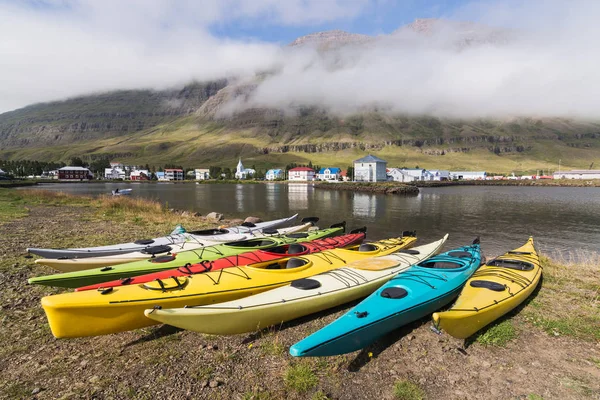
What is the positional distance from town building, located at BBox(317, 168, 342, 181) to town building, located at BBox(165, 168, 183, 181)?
266 feet

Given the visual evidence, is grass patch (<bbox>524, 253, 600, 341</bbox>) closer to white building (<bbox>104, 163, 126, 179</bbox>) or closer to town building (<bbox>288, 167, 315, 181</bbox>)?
town building (<bbox>288, 167, 315, 181</bbox>)

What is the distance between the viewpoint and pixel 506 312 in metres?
7.73

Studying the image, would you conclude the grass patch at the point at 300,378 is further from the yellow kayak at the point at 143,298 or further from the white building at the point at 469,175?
the white building at the point at 469,175

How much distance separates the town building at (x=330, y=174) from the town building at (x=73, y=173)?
11416cm

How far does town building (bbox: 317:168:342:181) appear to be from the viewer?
14162cm

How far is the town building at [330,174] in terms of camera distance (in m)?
142

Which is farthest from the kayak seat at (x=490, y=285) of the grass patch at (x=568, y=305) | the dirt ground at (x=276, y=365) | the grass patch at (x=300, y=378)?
the grass patch at (x=300, y=378)

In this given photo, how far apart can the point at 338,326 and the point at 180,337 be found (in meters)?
3.63

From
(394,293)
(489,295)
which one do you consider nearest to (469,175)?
(489,295)

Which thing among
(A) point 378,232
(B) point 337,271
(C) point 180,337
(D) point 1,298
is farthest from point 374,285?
(A) point 378,232

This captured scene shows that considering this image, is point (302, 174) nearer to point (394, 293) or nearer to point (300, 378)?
point (394, 293)

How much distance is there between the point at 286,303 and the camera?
23.3 ft

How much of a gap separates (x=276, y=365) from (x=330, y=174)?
140 m

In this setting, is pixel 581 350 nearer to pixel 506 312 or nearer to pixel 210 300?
pixel 506 312
